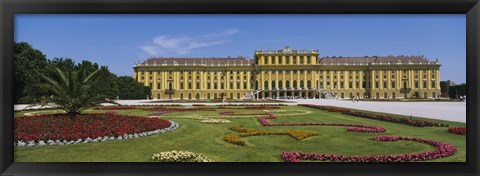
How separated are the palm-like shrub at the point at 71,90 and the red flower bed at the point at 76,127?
26 centimetres

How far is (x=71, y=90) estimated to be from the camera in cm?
787

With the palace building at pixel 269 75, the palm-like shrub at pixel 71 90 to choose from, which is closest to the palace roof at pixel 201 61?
the palace building at pixel 269 75

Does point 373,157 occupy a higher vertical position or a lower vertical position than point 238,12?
lower

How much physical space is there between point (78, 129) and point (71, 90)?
1281 mm

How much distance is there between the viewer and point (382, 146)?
6207mm

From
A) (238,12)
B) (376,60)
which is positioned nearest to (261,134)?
(238,12)

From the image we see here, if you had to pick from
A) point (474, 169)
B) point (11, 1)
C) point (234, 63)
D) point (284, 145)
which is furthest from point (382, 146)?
point (234, 63)

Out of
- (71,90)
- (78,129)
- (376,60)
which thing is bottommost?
(78,129)

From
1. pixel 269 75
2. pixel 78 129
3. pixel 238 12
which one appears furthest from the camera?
pixel 269 75

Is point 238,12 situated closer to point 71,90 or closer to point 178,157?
point 178,157

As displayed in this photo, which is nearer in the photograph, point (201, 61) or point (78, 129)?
point (78, 129)

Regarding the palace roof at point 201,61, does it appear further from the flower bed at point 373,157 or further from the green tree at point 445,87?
the flower bed at point 373,157

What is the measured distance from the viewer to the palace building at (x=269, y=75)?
2192 inches

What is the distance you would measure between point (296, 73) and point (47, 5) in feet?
184
